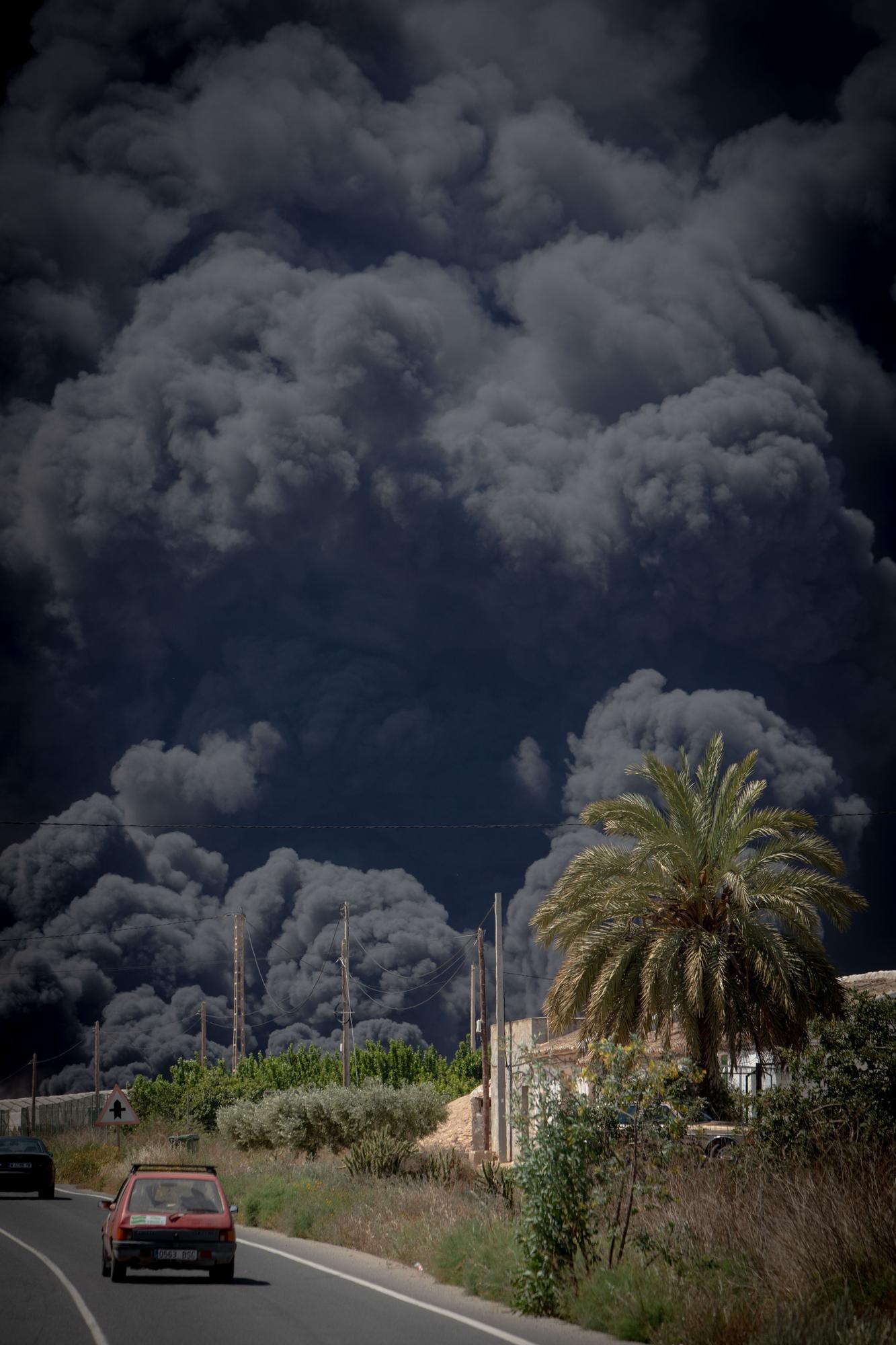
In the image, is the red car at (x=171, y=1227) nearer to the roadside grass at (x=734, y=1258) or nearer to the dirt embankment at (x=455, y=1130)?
the roadside grass at (x=734, y=1258)

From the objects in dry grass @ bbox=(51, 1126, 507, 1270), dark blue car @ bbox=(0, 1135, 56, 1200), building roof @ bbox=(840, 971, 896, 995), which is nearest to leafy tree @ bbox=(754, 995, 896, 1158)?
dry grass @ bbox=(51, 1126, 507, 1270)

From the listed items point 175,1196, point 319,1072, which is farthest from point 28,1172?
point 319,1072

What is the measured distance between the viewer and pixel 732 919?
2556 centimetres

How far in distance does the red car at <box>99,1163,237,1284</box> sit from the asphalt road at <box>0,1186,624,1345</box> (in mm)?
280

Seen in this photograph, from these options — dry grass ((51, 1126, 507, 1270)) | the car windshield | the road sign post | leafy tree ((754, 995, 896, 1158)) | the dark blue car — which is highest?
leafy tree ((754, 995, 896, 1158))

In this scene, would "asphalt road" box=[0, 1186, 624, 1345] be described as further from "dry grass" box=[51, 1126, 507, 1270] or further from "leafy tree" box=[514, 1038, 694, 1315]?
"leafy tree" box=[514, 1038, 694, 1315]

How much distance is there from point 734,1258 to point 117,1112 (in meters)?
23.9

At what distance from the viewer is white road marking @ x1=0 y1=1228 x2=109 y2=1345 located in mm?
11812

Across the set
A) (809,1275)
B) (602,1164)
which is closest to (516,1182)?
(602,1164)

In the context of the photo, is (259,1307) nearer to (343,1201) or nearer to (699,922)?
(343,1201)

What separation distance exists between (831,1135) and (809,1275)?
4.74 m

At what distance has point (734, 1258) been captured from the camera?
475 inches

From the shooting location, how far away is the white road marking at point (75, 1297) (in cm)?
1181

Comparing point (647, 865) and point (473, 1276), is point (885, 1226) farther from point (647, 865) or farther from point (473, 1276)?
point (647, 865)
